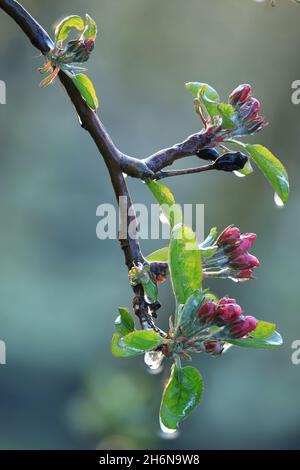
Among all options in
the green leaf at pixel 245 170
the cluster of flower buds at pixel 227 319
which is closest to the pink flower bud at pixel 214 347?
the cluster of flower buds at pixel 227 319

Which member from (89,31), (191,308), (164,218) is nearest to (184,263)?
(191,308)

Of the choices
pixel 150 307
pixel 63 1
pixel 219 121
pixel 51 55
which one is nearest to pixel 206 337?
pixel 150 307

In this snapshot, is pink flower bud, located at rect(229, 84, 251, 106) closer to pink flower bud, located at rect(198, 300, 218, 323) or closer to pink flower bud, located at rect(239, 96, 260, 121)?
pink flower bud, located at rect(239, 96, 260, 121)

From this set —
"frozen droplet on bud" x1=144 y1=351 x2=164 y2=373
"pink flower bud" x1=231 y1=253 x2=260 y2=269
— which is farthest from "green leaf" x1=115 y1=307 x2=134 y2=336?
"pink flower bud" x1=231 y1=253 x2=260 y2=269

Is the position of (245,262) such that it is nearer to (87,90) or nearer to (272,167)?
(272,167)

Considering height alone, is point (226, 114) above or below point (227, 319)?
above

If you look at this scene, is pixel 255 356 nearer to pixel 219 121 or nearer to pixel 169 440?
pixel 169 440
